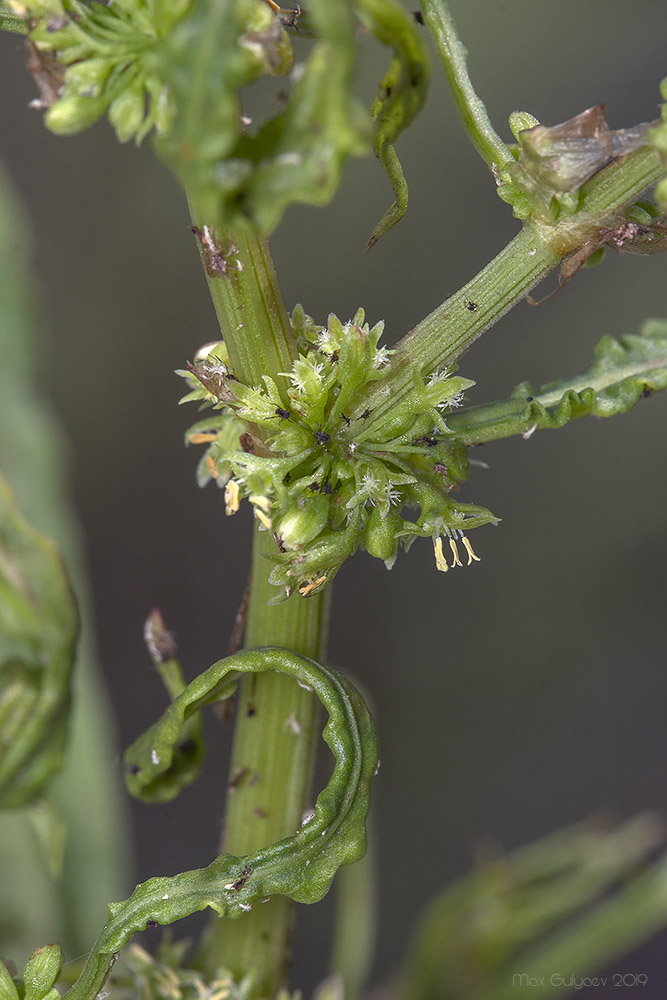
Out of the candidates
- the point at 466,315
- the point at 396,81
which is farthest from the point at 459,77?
the point at 466,315

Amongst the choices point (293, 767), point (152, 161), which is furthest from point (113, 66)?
point (152, 161)

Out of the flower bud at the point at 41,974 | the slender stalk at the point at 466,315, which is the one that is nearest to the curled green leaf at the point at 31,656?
the flower bud at the point at 41,974

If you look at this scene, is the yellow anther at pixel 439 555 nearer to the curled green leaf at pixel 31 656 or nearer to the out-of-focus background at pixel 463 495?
the curled green leaf at pixel 31 656

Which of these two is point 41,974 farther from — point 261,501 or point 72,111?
point 72,111

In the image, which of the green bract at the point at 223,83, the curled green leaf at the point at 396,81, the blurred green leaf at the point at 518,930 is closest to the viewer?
the green bract at the point at 223,83

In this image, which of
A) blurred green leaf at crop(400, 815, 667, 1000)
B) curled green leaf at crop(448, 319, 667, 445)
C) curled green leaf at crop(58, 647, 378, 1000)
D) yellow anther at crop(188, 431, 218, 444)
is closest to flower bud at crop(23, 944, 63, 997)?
curled green leaf at crop(58, 647, 378, 1000)

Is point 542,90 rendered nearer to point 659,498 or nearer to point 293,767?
point 659,498
